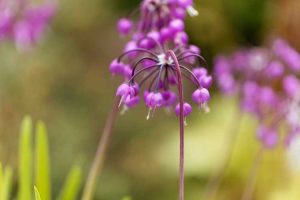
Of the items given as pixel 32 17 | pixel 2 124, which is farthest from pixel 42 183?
pixel 2 124

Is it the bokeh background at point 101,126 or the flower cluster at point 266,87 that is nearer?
the flower cluster at point 266,87

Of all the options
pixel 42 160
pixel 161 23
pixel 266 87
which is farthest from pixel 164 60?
pixel 266 87

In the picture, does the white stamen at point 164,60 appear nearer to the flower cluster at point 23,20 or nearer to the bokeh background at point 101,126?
the flower cluster at point 23,20

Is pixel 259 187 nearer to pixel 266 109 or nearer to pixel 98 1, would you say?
pixel 266 109

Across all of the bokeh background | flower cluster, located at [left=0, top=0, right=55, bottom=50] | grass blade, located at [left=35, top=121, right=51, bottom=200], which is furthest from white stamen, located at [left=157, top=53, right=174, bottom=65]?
the bokeh background

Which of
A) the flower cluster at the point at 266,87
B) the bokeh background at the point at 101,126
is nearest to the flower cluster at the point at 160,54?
the flower cluster at the point at 266,87

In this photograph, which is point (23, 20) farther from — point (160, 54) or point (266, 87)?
point (160, 54)
